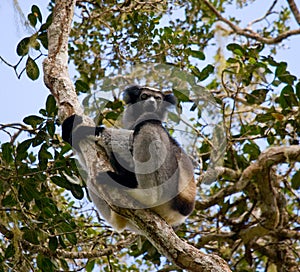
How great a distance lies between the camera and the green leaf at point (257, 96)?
612 cm

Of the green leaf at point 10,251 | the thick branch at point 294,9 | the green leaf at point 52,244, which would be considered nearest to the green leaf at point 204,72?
the green leaf at point 52,244

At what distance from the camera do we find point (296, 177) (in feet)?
19.9

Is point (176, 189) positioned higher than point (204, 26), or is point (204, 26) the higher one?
point (204, 26)

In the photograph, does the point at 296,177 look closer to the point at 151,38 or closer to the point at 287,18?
the point at 151,38

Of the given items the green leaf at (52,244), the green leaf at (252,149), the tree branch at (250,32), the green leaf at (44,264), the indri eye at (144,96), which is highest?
the tree branch at (250,32)

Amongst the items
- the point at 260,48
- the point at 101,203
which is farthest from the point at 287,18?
the point at 101,203

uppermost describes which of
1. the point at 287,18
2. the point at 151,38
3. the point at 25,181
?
the point at 287,18

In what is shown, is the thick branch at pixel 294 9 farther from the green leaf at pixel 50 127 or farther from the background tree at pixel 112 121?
the green leaf at pixel 50 127

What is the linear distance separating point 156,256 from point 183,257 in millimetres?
2825

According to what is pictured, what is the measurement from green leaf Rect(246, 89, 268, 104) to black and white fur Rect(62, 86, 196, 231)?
159 centimetres

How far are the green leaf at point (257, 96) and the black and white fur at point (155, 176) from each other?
159 centimetres

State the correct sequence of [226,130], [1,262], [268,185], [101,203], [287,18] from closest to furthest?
[1,262]
[101,203]
[226,130]
[268,185]
[287,18]

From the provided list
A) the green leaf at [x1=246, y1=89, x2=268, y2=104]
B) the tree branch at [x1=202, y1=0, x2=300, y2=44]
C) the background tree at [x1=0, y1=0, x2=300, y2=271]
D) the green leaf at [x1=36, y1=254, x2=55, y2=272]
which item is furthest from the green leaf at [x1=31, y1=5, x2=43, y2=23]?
the tree branch at [x1=202, y1=0, x2=300, y2=44]

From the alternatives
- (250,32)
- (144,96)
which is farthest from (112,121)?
(250,32)
